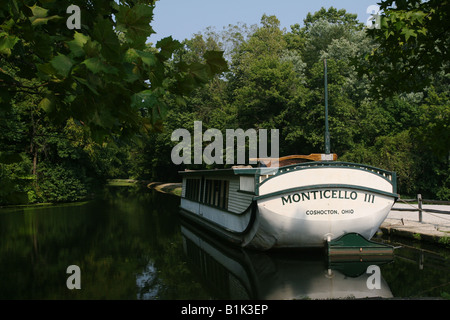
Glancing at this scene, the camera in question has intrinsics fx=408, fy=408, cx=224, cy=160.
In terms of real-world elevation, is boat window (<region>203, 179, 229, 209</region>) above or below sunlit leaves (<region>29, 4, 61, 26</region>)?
below

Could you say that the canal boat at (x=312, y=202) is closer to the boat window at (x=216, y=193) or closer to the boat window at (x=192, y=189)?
the boat window at (x=216, y=193)

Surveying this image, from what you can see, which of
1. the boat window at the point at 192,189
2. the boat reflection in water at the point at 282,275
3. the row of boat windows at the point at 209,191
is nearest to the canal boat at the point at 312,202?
the boat reflection in water at the point at 282,275

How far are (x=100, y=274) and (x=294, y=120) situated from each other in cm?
2584

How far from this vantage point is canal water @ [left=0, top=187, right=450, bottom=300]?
9539 millimetres

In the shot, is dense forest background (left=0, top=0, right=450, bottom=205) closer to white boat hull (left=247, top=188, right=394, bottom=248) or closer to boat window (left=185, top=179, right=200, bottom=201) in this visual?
white boat hull (left=247, top=188, right=394, bottom=248)

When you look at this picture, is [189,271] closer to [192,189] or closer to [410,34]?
[410,34]

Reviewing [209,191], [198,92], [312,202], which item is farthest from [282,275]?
[198,92]

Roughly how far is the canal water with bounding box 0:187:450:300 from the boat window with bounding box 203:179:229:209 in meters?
1.58

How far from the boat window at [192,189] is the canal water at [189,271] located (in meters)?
3.50

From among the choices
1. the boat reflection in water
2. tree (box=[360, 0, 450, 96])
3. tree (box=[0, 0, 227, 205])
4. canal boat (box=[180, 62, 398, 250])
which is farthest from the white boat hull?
tree (box=[0, 0, 227, 205])

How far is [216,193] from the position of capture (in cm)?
1762

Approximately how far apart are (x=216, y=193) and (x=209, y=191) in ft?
4.41

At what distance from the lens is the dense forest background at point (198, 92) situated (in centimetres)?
284
